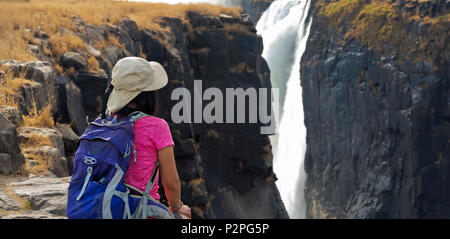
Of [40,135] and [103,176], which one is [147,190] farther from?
[40,135]

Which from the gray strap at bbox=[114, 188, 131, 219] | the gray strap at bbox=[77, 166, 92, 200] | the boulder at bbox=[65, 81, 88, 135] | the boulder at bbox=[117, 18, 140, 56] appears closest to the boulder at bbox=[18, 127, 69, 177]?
the boulder at bbox=[65, 81, 88, 135]

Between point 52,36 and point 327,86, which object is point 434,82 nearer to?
point 327,86

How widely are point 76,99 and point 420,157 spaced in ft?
129

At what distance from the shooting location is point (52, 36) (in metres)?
14.4

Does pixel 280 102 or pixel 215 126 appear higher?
pixel 280 102

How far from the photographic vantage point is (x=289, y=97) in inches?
2368

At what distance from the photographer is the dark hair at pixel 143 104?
435 centimetres

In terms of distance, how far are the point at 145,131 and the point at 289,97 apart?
56.7 m

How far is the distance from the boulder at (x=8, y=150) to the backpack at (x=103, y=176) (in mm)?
3488

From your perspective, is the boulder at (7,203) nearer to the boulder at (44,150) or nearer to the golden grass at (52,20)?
the boulder at (44,150)

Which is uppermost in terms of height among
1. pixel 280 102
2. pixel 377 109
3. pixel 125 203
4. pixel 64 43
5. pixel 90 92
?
pixel 280 102

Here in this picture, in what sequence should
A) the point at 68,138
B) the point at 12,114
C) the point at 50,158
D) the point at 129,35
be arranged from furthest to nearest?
the point at 129,35 < the point at 68,138 < the point at 12,114 < the point at 50,158

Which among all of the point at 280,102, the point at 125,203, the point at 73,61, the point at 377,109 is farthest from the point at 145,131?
the point at 280,102
